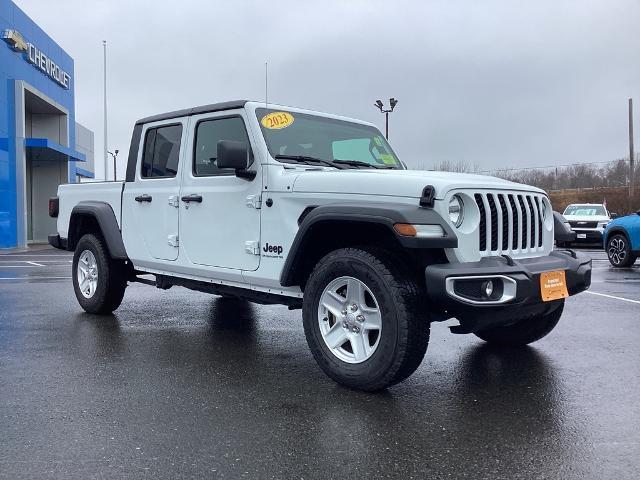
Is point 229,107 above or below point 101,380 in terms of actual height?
above

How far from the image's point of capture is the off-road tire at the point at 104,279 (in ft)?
21.5

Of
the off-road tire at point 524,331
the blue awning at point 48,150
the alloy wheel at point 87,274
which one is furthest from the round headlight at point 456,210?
the blue awning at point 48,150

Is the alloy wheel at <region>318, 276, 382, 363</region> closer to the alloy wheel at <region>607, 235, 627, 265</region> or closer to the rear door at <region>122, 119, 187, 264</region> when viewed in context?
the rear door at <region>122, 119, 187, 264</region>

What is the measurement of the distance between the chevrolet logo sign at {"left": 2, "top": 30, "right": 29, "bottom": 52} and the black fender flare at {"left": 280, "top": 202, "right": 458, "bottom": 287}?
2112 cm

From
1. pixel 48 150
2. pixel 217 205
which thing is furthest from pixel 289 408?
pixel 48 150


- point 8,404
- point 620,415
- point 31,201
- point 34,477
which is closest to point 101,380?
point 8,404

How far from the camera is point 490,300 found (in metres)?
3.69

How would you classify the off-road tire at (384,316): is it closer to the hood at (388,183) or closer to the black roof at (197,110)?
the hood at (388,183)

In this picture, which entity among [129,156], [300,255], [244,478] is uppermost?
[129,156]

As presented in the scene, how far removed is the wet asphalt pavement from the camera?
2928mm

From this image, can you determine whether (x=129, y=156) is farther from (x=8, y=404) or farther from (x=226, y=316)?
(x=8, y=404)

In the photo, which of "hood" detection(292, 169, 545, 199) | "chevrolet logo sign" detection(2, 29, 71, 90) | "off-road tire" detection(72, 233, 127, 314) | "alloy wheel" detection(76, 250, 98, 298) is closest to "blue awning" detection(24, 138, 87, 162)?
"chevrolet logo sign" detection(2, 29, 71, 90)

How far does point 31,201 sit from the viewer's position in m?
27.3

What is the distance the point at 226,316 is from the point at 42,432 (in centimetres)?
373
